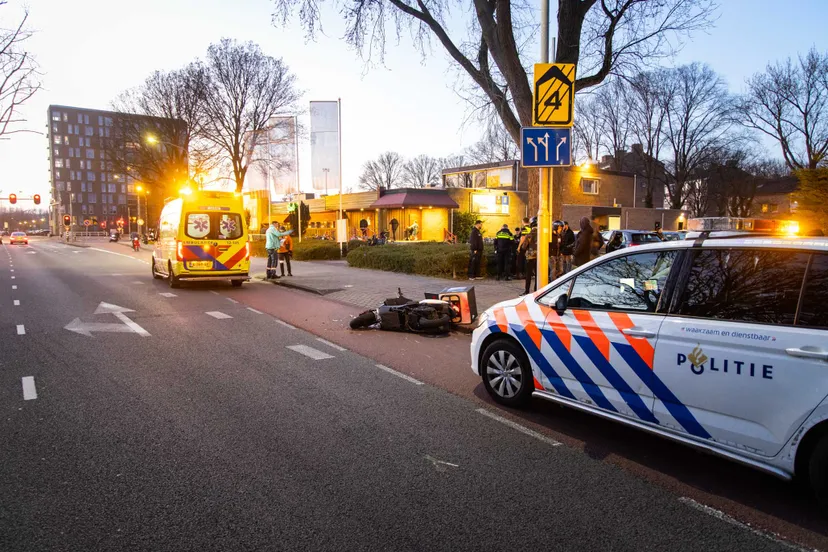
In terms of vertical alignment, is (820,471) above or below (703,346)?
below

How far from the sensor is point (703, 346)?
3602 millimetres

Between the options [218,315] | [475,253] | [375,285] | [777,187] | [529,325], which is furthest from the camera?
[777,187]

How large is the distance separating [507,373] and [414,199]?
33.2m

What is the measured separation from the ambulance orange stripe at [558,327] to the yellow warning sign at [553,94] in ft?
14.0

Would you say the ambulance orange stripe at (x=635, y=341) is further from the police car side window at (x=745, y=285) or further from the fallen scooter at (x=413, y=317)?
the fallen scooter at (x=413, y=317)

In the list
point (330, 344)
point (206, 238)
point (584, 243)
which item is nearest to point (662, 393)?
point (330, 344)

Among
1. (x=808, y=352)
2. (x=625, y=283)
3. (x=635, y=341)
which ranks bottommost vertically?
(x=635, y=341)

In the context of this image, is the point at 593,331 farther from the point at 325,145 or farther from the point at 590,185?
the point at 590,185

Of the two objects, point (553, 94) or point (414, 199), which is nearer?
point (553, 94)

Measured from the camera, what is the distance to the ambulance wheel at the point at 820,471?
3045 millimetres

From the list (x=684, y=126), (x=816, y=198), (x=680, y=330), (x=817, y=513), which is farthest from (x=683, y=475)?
(x=684, y=126)

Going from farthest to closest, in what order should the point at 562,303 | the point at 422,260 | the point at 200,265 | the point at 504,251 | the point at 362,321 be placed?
the point at 422,260 → the point at 504,251 → the point at 200,265 → the point at 362,321 → the point at 562,303

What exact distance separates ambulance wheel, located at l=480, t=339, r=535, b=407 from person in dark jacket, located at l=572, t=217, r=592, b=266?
22.4ft

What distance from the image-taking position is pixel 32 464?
3943 mm
